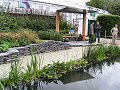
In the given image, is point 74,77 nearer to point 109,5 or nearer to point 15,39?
point 15,39

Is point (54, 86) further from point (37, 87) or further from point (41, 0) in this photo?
point (41, 0)

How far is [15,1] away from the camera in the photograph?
73.4ft

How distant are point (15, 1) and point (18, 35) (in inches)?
458

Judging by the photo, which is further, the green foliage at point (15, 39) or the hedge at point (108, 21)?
the hedge at point (108, 21)

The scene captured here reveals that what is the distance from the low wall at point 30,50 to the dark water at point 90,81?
7.91ft

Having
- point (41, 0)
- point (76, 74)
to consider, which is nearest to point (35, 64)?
point (76, 74)

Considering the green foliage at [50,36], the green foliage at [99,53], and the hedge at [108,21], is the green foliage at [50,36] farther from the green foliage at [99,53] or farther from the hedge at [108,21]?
the hedge at [108,21]

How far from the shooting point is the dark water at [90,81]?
6625mm

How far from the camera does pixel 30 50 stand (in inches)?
428

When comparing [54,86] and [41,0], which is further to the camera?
[41,0]

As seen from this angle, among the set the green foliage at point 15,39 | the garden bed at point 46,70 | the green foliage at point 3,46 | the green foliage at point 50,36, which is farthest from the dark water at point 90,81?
the green foliage at point 50,36

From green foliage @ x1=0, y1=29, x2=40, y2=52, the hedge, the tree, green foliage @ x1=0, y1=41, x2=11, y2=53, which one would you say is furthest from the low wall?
the tree

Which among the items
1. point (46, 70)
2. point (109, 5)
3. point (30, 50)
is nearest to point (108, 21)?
point (109, 5)

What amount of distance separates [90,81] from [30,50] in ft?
13.9
